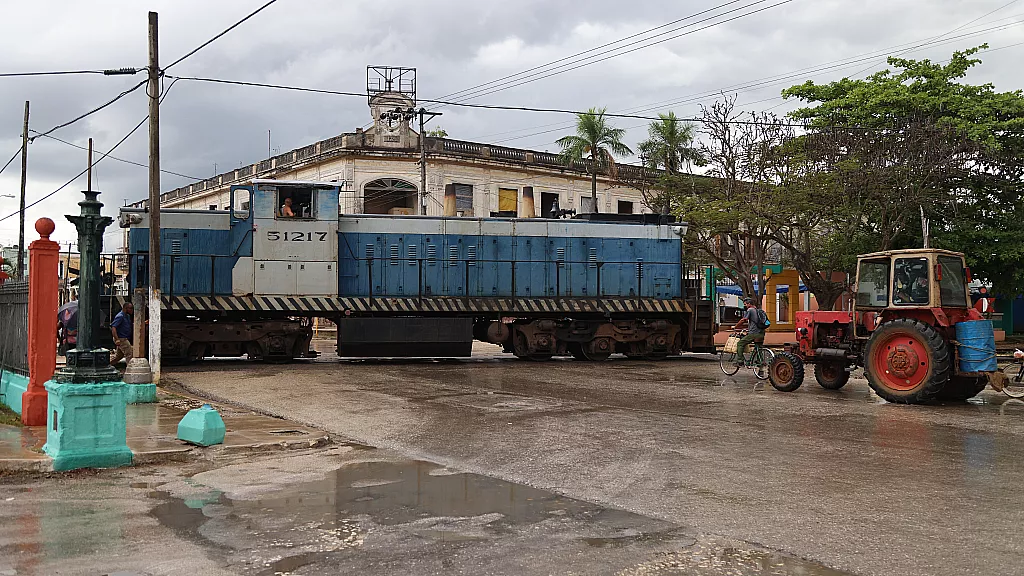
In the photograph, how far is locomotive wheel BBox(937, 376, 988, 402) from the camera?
1288 cm

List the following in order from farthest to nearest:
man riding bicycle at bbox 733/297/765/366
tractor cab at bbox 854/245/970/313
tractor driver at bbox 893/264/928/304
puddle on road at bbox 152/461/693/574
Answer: man riding bicycle at bbox 733/297/765/366 < tractor driver at bbox 893/264/928/304 < tractor cab at bbox 854/245/970/313 < puddle on road at bbox 152/461/693/574

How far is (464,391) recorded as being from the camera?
46.6ft

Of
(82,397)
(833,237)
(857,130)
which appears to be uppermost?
(857,130)

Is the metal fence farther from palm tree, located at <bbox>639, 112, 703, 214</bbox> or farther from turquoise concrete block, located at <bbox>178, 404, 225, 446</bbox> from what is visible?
palm tree, located at <bbox>639, 112, 703, 214</bbox>

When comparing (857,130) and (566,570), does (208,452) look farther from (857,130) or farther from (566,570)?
(857,130)

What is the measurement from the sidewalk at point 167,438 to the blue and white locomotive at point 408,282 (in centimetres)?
822

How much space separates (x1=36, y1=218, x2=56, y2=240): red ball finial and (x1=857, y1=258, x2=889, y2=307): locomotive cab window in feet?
36.6

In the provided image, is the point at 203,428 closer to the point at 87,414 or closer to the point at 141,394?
the point at 87,414

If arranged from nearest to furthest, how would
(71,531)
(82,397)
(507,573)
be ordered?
(507,573) → (71,531) → (82,397)

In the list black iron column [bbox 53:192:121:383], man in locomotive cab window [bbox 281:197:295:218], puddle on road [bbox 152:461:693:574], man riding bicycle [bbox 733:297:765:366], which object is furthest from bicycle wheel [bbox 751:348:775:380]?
black iron column [bbox 53:192:121:383]

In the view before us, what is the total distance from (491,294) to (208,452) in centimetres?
1336

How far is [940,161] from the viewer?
83.1ft

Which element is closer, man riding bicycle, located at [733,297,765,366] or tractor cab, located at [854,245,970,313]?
tractor cab, located at [854,245,970,313]

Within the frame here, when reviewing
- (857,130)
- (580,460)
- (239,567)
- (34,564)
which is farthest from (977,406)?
(857,130)
